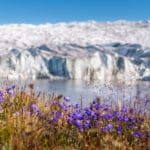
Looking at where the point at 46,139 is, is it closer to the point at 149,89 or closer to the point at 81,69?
the point at 149,89

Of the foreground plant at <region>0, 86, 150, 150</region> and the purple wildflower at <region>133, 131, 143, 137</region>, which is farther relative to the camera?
the purple wildflower at <region>133, 131, 143, 137</region>

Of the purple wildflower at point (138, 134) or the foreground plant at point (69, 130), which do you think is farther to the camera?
the purple wildflower at point (138, 134)

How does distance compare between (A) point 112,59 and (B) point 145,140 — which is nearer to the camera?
(B) point 145,140

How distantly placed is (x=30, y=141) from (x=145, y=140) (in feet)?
4.24

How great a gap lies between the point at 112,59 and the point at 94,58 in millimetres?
4771

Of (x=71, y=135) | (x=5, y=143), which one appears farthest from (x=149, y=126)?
(x=5, y=143)

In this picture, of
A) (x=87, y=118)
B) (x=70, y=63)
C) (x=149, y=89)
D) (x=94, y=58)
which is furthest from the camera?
(x=94, y=58)

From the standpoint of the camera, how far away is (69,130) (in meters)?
5.29

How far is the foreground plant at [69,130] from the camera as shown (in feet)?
15.4

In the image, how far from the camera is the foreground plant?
15.4 feet

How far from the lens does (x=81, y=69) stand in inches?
4163

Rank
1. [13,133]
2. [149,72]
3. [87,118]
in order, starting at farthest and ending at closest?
[149,72], [87,118], [13,133]

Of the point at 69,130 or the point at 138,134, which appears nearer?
the point at 138,134

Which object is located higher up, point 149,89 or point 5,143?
point 149,89
